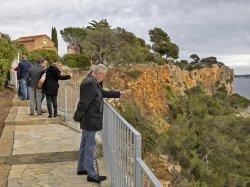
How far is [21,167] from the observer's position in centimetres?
632

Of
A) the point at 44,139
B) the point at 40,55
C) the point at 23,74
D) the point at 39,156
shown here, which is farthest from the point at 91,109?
the point at 40,55

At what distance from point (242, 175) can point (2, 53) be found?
88.1 ft

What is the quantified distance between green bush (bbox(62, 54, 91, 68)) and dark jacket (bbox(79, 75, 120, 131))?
37060 millimetres

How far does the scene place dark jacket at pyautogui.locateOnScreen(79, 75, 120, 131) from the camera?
5078mm

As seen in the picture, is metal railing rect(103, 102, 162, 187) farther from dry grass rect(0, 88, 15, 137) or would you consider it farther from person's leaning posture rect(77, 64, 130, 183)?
dry grass rect(0, 88, 15, 137)

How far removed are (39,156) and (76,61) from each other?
121ft

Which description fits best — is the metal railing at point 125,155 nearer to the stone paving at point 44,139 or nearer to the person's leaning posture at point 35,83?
the stone paving at point 44,139

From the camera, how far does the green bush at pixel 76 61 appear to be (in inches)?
1655

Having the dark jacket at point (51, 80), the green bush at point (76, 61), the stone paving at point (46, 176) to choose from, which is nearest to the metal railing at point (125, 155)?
the stone paving at point (46, 176)

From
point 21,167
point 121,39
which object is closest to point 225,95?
point 121,39

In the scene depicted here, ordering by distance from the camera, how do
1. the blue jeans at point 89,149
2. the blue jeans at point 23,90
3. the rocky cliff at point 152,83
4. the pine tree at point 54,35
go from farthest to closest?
the pine tree at point 54,35, the rocky cliff at point 152,83, the blue jeans at point 23,90, the blue jeans at point 89,149

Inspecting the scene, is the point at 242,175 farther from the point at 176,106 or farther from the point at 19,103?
the point at 19,103

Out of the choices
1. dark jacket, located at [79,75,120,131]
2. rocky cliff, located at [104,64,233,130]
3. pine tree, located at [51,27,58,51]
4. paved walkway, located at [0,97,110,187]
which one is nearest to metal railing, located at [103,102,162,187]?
dark jacket, located at [79,75,120,131]

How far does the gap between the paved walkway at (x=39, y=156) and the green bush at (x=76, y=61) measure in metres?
33.4
